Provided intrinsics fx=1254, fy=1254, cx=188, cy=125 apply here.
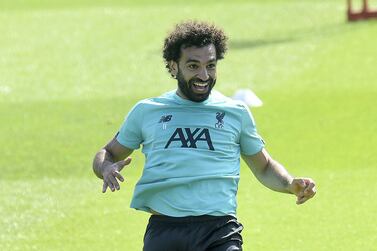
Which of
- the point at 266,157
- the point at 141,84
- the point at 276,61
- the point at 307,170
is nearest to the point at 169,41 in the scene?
the point at 266,157

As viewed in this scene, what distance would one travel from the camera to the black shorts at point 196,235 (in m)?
7.59

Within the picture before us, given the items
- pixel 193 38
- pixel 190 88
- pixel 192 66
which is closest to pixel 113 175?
pixel 190 88

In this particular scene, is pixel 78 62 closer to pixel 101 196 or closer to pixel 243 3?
→ pixel 243 3

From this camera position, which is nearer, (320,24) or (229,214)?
(229,214)

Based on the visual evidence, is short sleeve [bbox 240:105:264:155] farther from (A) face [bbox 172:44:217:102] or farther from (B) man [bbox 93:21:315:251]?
(A) face [bbox 172:44:217:102]

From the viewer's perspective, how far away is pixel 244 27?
26.6 metres

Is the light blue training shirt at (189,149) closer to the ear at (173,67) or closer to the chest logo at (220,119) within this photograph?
the chest logo at (220,119)

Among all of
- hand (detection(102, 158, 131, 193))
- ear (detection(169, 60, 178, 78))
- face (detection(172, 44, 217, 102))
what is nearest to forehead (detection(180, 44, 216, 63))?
face (detection(172, 44, 217, 102))

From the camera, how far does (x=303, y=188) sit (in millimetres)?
7637

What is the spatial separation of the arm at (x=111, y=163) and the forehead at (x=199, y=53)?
2.33ft

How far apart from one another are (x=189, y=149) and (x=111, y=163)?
1.61ft

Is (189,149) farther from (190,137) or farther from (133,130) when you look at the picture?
(133,130)

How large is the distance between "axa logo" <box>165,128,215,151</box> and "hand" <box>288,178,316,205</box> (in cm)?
56

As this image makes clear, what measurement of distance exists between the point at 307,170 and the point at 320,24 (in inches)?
509
